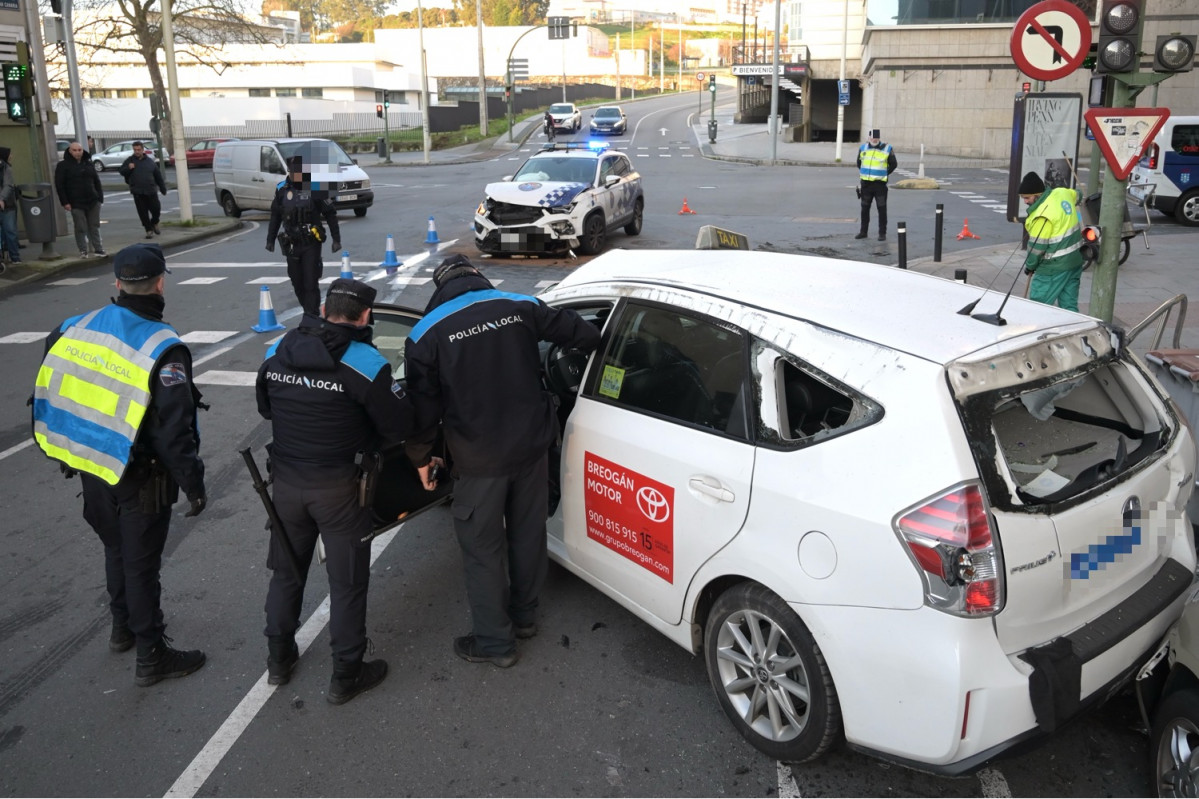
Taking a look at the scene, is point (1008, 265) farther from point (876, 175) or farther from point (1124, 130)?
point (1124, 130)

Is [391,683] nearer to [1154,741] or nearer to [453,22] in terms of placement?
[1154,741]

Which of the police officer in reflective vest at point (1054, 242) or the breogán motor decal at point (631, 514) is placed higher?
the police officer in reflective vest at point (1054, 242)

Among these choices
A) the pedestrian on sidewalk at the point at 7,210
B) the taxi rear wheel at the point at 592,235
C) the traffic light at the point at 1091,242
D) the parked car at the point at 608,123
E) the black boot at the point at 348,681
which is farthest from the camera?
the parked car at the point at 608,123

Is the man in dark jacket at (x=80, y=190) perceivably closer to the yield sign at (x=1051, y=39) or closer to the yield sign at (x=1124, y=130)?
the yield sign at (x=1051, y=39)

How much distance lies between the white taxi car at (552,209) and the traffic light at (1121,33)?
9.24 meters

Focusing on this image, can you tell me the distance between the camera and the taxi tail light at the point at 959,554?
278cm

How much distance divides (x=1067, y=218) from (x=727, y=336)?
5763mm

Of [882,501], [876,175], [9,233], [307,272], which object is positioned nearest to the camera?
[882,501]

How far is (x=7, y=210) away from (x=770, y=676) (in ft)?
52.0

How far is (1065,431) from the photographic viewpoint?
12.1ft

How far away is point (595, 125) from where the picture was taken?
178ft

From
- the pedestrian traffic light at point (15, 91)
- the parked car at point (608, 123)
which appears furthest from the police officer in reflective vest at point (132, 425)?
the parked car at point (608, 123)

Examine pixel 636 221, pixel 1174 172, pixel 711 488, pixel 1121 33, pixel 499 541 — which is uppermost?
pixel 1121 33

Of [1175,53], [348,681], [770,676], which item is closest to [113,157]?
[1175,53]
